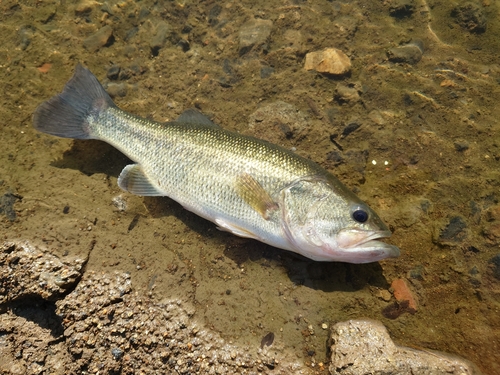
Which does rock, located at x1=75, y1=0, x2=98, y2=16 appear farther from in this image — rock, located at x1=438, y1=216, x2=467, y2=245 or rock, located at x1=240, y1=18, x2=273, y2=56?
rock, located at x1=438, y1=216, x2=467, y2=245

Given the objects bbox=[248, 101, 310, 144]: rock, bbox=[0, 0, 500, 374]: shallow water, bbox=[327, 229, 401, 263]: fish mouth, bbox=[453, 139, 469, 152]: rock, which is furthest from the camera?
bbox=[248, 101, 310, 144]: rock

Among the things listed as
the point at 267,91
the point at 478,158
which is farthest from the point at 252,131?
the point at 478,158

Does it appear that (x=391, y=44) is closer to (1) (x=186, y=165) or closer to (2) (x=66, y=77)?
(1) (x=186, y=165)

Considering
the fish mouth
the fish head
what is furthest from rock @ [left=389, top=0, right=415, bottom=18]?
the fish mouth

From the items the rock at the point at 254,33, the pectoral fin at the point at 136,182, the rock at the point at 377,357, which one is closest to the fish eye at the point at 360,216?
the rock at the point at 377,357

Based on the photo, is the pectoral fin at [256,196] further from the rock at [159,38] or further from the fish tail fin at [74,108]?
the rock at [159,38]
